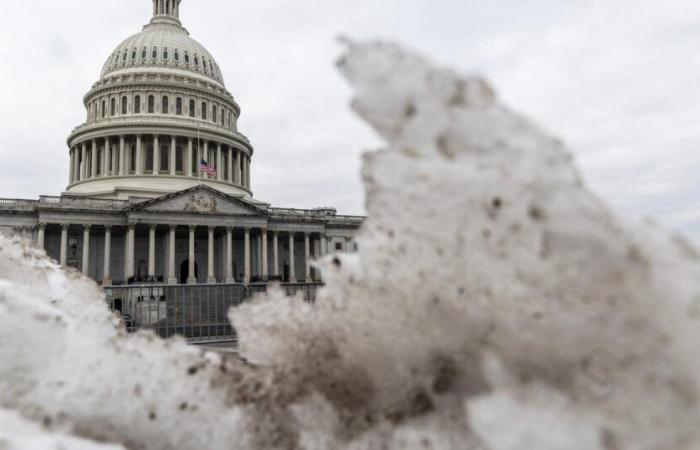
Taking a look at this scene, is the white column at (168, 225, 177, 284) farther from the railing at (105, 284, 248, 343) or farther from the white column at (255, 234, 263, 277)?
the railing at (105, 284, 248, 343)

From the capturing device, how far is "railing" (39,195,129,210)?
144ft

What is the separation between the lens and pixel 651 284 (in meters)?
1.22

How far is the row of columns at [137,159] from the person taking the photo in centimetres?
5472

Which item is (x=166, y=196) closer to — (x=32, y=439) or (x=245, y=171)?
(x=245, y=171)

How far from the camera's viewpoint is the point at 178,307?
75.2ft

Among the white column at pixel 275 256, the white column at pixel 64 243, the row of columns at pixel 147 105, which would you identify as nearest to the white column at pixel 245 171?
the row of columns at pixel 147 105

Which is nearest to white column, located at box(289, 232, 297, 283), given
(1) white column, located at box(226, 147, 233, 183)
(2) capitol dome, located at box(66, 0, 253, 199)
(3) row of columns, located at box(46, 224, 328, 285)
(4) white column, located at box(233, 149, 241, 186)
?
(3) row of columns, located at box(46, 224, 328, 285)

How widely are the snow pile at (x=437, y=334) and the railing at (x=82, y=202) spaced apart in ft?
156

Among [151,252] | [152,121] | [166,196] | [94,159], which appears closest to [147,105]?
[152,121]

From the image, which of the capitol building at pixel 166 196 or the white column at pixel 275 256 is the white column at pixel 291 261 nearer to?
the capitol building at pixel 166 196

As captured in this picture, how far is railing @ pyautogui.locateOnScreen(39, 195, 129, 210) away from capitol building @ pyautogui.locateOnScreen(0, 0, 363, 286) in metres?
0.09

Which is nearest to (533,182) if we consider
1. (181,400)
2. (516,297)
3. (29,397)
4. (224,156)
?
(516,297)

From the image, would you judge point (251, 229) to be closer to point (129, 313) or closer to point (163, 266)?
point (163, 266)

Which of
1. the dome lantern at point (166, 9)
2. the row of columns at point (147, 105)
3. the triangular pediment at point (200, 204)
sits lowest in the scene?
the triangular pediment at point (200, 204)
